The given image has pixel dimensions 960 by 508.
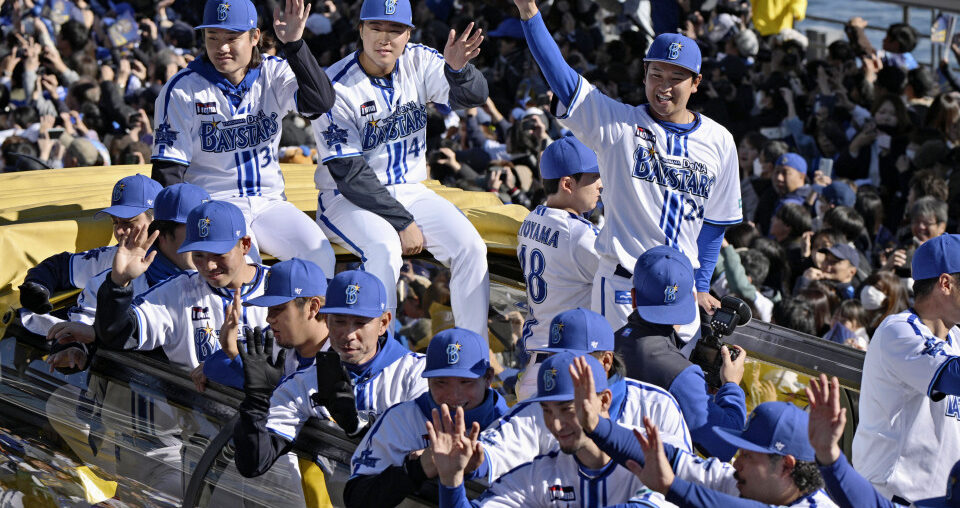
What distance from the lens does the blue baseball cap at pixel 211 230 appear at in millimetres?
5191

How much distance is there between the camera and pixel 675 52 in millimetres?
5168

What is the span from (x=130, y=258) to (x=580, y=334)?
1.85 m

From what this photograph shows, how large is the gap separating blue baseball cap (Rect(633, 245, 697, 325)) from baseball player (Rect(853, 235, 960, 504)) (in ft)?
2.14

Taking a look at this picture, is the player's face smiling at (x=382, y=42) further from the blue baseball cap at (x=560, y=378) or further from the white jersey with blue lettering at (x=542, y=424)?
the blue baseball cap at (x=560, y=378)

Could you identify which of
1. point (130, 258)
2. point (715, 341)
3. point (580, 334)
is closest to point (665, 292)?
point (715, 341)

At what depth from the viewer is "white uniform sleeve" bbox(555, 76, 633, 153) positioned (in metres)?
5.26

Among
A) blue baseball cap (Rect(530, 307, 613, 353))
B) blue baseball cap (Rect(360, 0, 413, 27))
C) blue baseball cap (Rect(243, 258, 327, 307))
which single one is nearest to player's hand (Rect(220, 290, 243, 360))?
blue baseball cap (Rect(243, 258, 327, 307))

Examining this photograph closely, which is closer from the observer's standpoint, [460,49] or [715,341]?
[715,341]

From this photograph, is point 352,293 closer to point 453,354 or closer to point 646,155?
point 453,354

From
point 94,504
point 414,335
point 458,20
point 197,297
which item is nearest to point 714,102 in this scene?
point 458,20

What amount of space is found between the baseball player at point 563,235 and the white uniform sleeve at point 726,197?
488mm

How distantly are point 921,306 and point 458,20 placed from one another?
1147 cm

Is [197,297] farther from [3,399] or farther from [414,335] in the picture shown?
[414,335]

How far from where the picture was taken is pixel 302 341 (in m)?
4.77
